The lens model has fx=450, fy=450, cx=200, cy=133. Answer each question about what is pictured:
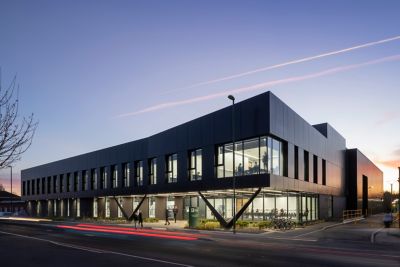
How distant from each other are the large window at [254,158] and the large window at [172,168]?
335 inches

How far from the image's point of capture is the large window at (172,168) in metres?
47.8

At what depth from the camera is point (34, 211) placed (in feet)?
301

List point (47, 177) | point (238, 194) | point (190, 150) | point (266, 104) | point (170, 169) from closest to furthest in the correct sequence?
point (266, 104)
point (238, 194)
point (190, 150)
point (170, 169)
point (47, 177)

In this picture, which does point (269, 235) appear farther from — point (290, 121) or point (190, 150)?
point (190, 150)

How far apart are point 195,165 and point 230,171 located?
5836mm

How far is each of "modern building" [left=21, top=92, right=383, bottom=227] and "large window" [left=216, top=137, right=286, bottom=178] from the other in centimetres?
8

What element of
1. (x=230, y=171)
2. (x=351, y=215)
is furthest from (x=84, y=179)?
(x=351, y=215)

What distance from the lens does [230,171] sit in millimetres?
39281

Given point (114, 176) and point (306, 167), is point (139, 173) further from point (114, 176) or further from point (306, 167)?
point (306, 167)

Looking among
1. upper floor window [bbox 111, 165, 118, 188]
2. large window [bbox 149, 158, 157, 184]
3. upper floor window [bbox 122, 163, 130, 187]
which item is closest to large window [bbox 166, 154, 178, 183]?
large window [bbox 149, 158, 157, 184]

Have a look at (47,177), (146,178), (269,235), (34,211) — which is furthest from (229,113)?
(34,211)

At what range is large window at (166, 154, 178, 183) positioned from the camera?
157 ft

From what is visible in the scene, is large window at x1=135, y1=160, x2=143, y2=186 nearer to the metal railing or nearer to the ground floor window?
the ground floor window

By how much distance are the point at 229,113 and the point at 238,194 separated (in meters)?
8.33
